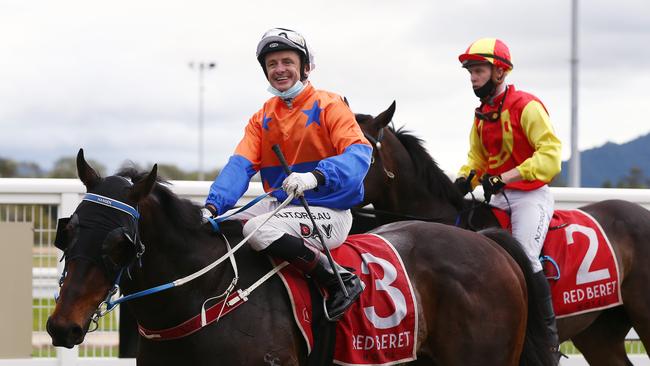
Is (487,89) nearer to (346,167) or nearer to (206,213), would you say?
(346,167)

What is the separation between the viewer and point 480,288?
5039 millimetres

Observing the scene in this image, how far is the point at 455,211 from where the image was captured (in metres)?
6.66

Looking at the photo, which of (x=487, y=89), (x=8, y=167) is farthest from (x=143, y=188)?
(x=8, y=167)

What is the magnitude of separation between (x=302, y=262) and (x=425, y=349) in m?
0.92

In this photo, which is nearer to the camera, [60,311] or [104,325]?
[60,311]

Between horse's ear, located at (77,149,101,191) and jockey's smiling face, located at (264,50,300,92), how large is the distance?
112 cm

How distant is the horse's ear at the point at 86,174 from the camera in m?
3.99

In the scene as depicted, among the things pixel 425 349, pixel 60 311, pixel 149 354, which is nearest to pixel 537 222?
pixel 425 349

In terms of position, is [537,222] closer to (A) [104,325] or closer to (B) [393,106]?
(B) [393,106]

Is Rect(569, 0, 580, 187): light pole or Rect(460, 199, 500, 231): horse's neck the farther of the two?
Rect(569, 0, 580, 187): light pole

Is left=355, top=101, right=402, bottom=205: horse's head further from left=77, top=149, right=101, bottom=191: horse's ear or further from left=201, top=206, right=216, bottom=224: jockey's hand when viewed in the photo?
left=77, top=149, right=101, bottom=191: horse's ear

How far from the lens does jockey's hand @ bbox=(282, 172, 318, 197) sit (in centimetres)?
434

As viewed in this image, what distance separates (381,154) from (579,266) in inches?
57.3

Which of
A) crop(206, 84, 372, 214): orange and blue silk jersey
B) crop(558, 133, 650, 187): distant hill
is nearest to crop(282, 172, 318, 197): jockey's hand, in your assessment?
crop(206, 84, 372, 214): orange and blue silk jersey
